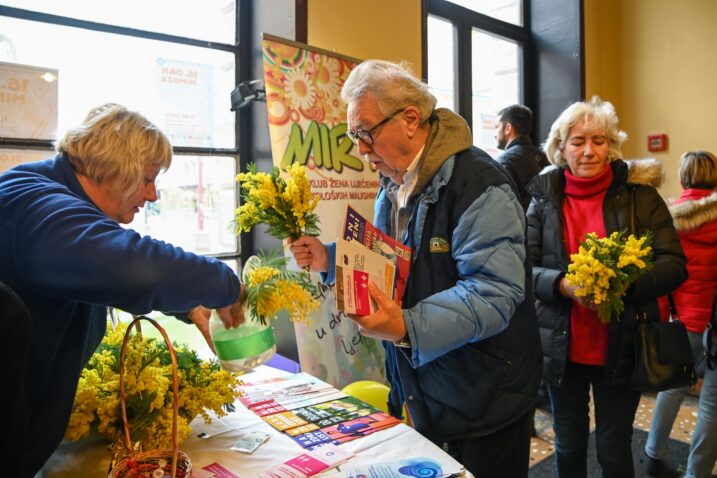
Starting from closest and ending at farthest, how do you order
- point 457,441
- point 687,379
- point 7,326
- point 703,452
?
point 7,326 → point 457,441 → point 687,379 → point 703,452

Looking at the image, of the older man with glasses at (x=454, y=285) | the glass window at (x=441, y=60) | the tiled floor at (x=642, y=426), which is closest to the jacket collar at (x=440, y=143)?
the older man with glasses at (x=454, y=285)

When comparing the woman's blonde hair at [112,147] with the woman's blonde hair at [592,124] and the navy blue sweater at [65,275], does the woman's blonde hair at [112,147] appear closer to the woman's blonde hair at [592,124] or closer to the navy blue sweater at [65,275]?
the navy blue sweater at [65,275]

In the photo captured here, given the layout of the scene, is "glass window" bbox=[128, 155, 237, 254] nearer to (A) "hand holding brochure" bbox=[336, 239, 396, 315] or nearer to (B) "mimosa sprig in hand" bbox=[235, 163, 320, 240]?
(B) "mimosa sprig in hand" bbox=[235, 163, 320, 240]

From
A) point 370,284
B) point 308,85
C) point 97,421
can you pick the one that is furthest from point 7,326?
point 308,85

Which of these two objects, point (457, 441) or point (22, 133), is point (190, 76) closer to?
point (22, 133)

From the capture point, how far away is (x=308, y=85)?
2.46m

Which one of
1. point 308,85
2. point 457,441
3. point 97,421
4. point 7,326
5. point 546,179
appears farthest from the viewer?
point 308,85

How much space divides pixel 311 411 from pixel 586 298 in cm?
103

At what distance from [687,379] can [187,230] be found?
2.27m

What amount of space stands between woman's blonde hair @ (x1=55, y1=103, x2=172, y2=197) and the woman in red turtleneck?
1.43m

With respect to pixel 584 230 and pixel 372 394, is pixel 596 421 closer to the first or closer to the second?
pixel 584 230

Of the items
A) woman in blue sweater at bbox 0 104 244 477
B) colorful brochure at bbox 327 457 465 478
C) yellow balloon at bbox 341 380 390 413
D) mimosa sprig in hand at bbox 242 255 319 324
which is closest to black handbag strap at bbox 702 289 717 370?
yellow balloon at bbox 341 380 390 413

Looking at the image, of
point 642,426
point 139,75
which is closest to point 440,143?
point 139,75

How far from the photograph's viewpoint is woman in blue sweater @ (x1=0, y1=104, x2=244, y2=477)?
0.87 meters
